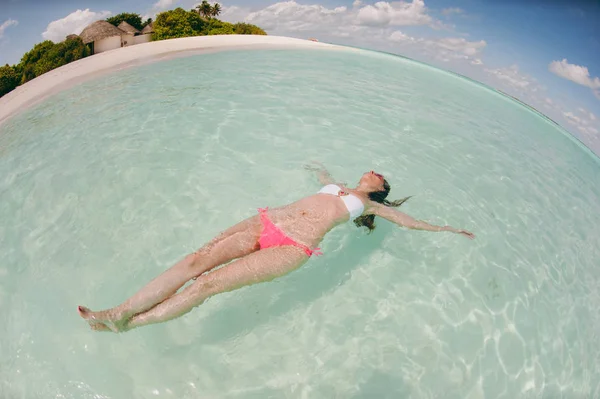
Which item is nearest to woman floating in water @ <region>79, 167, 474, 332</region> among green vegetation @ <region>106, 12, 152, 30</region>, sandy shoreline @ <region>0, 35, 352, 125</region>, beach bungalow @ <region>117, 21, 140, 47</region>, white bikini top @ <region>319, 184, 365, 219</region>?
white bikini top @ <region>319, 184, 365, 219</region>

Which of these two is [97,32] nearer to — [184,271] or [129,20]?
[129,20]

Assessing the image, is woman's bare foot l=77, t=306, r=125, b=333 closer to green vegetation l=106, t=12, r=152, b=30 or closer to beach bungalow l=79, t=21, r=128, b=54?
beach bungalow l=79, t=21, r=128, b=54

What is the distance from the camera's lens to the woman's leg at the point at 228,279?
2.62m

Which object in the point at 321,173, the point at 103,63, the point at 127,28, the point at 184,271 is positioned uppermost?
the point at 127,28

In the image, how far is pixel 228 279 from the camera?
2.89m

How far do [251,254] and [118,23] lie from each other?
33.5 metres

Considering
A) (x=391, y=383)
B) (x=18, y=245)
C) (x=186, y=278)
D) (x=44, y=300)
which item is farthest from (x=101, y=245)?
(x=391, y=383)

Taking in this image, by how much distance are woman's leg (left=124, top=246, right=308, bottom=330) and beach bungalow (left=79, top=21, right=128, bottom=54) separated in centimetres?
2458

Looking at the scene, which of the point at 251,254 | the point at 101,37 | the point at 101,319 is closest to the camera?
the point at 101,319

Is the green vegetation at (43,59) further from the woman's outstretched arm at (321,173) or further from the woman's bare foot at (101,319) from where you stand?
the woman's bare foot at (101,319)

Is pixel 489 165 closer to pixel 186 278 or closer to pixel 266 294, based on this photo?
pixel 266 294

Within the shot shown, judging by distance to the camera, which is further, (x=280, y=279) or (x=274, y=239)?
(x=280, y=279)

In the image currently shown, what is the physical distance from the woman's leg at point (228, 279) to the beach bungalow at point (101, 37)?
2458cm

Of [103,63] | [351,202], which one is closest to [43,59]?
[103,63]
